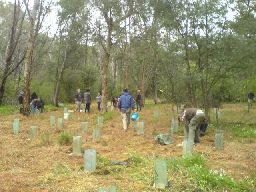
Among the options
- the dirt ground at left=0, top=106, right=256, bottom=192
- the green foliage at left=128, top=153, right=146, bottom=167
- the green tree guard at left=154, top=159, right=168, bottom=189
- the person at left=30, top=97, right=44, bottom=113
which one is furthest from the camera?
A: the person at left=30, top=97, right=44, bottom=113

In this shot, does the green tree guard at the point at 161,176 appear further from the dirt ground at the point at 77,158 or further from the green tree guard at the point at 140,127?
the green tree guard at the point at 140,127

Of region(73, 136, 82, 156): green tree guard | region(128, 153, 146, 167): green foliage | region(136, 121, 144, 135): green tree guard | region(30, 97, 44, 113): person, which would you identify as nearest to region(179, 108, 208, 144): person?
region(136, 121, 144, 135): green tree guard

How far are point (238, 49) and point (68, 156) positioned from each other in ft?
35.1

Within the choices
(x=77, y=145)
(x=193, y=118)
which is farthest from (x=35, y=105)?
(x=77, y=145)

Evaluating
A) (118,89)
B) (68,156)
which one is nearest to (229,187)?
(68,156)

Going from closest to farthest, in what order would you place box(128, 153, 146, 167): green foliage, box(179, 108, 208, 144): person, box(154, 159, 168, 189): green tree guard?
box(154, 159, 168, 189): green tree guard, box(128, 153, 146, 167): green foliage, box(179, 108, 208, 144): person

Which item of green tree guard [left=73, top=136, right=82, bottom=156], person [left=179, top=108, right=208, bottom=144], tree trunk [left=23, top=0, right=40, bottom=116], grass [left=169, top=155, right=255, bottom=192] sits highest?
tree trunk [left=23, top=0, right=40, bottom=116]

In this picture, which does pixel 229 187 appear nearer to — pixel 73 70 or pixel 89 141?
pixel 89 141

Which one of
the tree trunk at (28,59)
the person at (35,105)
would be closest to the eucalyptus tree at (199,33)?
the tree trunk at (28,59)

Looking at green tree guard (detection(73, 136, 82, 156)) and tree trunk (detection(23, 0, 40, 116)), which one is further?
tree trunk (detection(23, 0, 40, 116))

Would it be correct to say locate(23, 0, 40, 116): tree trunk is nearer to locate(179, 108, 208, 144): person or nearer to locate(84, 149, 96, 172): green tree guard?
locate(179, 108, 208, 144): person

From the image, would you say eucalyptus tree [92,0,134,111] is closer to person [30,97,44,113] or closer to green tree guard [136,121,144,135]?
person [30,97,44,113]

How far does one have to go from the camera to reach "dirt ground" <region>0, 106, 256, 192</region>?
8.07 metres

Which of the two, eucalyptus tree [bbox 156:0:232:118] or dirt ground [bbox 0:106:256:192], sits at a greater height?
eucalyptus tree [bbox 156:0:232:118]
